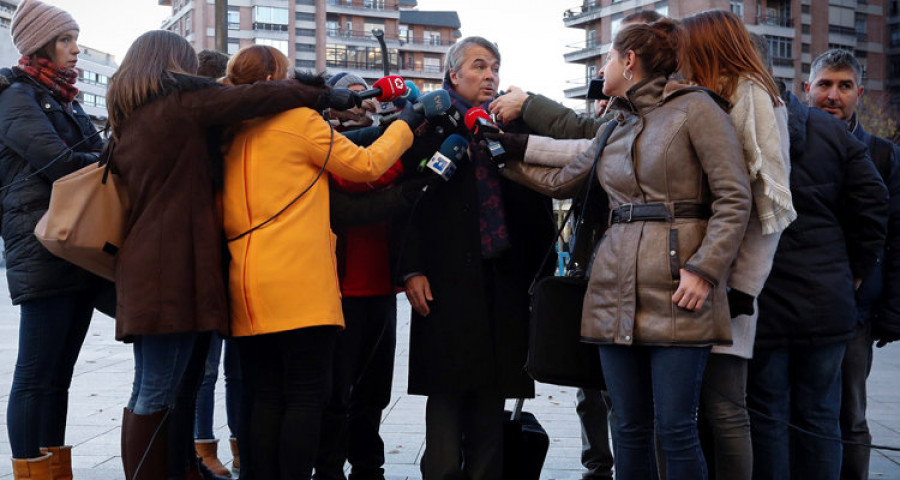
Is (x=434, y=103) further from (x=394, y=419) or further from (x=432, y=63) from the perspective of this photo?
(x=432, y=63)

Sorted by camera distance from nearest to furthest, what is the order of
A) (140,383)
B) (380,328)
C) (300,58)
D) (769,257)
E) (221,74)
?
(769,257) < (140,383) < (380,328) < (221,74) < (300,58)

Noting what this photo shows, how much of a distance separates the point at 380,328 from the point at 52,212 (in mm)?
1560

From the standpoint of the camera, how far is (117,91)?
358 cm

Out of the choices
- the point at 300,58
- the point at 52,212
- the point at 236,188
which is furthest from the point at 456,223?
the point at 300,58

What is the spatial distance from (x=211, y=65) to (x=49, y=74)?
884 millimetres

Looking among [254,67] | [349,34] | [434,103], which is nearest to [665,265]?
[434,103]

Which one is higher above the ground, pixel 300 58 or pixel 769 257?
pixel 300 58

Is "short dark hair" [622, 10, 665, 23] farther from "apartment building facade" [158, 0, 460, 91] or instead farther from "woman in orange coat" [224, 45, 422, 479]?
"apartment building facade" [158, 0, 460, 91]

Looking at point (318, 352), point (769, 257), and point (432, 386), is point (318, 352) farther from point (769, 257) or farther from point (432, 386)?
point (769, 257)

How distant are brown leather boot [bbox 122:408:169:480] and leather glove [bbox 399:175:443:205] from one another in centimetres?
132

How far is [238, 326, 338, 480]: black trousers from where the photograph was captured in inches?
142

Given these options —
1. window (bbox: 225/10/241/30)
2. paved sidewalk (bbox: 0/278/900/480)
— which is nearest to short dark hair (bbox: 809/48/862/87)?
paved sidewalk (bbox: 0/278/900/480)

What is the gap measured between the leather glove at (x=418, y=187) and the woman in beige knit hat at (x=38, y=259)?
1.40 meters

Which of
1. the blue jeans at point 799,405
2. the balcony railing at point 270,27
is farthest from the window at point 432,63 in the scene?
the blue jeans at point 799,405
